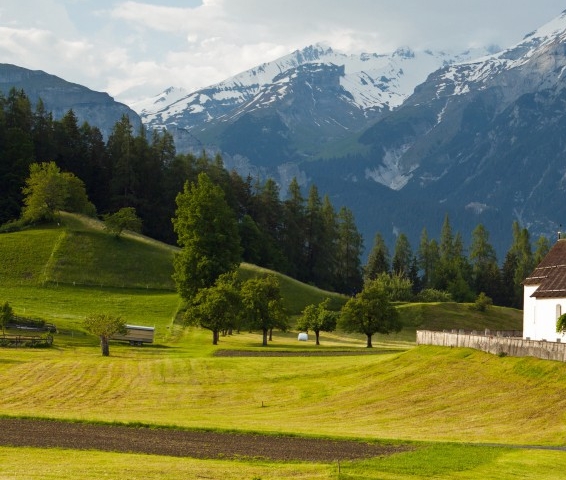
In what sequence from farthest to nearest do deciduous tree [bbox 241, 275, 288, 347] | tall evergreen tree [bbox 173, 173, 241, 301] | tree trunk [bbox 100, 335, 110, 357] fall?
1. tall evergreen tree [bbox 173, 173, 241, 301]
2. deciduous tree [bbox 241, 275, 288, 347]
3. tree trunk [bbox 100, 335, 110, 357]

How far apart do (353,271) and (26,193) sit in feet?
239

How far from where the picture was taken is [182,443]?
40438 millimetres

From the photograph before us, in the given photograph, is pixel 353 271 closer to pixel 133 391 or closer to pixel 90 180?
pixel 90 180

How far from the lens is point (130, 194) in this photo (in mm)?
181250

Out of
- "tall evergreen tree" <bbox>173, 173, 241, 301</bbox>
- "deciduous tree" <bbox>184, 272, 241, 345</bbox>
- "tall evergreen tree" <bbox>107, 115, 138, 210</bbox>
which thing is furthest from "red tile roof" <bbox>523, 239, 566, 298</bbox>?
"tall evergreen tree" <bbox>107, 115, 138, 210</bbox>

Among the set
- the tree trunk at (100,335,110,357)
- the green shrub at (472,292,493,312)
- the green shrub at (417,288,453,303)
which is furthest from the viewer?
the green shrub at (417,288,453,303)

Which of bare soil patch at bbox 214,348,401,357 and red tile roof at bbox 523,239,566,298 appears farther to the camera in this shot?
bare soil patch at bbox 214,348,401,357

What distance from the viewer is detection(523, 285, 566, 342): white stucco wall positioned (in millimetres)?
75125

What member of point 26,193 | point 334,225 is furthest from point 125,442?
point 334,225

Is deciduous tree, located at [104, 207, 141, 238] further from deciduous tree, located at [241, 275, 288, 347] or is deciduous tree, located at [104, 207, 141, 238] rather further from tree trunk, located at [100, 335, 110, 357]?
tree trunk, located at [100, 335, 110, 357]

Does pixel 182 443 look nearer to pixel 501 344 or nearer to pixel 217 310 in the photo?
pixel 501 344

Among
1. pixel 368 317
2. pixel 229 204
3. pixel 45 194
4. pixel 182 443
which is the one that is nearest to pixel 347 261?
pixel 229 204

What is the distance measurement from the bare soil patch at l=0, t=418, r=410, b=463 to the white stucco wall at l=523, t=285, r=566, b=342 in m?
34.8

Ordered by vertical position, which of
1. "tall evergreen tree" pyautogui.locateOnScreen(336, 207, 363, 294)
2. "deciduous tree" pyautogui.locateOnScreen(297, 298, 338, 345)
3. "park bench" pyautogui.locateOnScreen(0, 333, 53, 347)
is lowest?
"park bench" pyautogui.locateOnScreen(0, 333, 53, 347)
